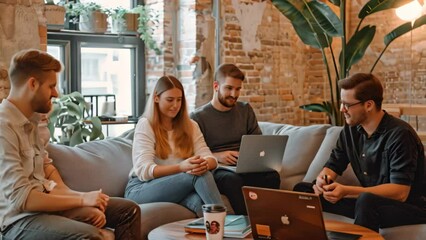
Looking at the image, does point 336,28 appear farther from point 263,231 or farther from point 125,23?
point 263,231

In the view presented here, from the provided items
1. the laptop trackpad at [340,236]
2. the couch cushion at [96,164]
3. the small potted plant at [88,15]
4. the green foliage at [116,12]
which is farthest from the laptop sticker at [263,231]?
the green foliage at [116,12]

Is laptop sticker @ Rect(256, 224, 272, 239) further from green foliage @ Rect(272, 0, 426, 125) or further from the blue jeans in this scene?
green foliage @ Rect(272, 0, 426, 125)

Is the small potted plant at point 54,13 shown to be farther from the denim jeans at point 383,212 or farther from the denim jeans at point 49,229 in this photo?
the denim jeans at point 383,212

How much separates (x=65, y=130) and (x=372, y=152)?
2522 mm

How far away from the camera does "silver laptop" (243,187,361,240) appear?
2570mm

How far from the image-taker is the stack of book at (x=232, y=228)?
2838 millimetres

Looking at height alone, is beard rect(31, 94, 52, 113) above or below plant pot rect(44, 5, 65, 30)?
below

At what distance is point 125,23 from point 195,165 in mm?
2648

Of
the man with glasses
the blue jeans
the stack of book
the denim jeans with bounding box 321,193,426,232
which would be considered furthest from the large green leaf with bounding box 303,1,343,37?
the stack of book

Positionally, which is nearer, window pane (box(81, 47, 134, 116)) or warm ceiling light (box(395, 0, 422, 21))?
window pane (box(81, 47, 134, 116))

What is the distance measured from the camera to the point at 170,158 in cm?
391

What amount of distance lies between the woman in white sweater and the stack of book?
0.56 m

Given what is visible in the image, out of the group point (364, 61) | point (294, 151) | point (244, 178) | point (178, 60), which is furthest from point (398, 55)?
point (244, 178)

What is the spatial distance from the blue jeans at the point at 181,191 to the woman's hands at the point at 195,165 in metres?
0.04
